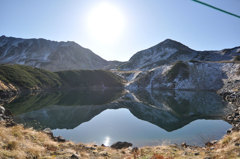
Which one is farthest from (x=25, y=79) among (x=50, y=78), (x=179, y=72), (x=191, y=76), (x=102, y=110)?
(x=191, y=76)

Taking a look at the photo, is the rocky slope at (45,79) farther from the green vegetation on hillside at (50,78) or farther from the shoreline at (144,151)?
the shoreline at (144,151)

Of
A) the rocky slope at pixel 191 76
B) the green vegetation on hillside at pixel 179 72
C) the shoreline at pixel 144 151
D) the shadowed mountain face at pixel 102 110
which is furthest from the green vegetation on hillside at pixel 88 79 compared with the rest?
the shoreline at pixel 144 151

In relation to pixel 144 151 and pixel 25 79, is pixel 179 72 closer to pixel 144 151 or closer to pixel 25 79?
pixel 144 151

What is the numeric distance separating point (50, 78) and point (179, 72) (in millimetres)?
118620

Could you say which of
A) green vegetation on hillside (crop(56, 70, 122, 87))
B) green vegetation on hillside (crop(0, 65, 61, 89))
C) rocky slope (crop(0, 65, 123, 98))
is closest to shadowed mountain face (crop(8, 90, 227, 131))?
rocky slope (crop(0, 65, 123, 98))

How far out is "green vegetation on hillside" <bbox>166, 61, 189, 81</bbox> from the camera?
117 meters

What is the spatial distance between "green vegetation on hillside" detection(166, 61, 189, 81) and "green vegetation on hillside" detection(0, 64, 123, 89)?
53.5m

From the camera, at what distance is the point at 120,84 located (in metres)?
150

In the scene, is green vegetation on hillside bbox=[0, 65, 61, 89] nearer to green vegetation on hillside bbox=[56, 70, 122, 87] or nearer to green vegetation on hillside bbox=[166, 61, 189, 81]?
green vegetation on hillside bbox=[56, 70, 122, 87]

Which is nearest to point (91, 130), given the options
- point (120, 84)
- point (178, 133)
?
point (178, 133)

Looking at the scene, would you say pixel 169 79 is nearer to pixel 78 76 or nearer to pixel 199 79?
pixel 199 79

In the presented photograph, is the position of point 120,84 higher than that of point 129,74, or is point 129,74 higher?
point 129,74

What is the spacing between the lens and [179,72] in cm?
12062

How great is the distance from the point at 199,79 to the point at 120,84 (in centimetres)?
7655
